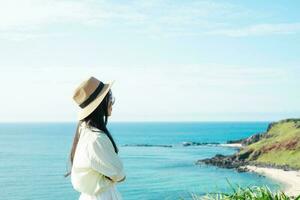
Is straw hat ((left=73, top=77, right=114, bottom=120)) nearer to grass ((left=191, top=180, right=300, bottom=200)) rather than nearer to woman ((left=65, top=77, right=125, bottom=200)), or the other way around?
woman ((left=65, top=77, right=125, bottom=200))

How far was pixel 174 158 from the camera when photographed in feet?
303

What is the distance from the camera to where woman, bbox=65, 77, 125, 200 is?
4.49 m

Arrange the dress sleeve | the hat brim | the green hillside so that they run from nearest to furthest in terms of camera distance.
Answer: the dress sleeve → the hat brim → the green hillside

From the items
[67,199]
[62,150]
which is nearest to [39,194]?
[67,199]

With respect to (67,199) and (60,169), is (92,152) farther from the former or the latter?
(60,169)

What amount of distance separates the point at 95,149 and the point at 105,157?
0.10m

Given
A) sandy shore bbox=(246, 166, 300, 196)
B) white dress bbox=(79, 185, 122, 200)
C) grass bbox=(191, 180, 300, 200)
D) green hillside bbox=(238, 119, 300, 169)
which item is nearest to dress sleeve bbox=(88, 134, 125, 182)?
white dress bbox=(79, 185, 122, 200)

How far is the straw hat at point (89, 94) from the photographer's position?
15.2 feet

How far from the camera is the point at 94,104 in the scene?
461cm

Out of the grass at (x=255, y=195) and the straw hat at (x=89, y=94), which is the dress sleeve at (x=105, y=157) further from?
the grass at (x=255, y=195)

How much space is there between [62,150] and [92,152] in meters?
115

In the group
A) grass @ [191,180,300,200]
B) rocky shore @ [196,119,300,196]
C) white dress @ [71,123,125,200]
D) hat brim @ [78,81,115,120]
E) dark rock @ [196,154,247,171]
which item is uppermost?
hat brim @ [78,81,115,120]

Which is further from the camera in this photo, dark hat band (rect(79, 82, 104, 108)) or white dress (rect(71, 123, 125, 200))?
dark hat band (rect(79, 82, 104, 108))

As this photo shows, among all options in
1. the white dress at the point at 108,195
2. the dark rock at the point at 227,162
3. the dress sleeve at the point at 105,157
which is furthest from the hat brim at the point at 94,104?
the dark rock at the point at 227,162
